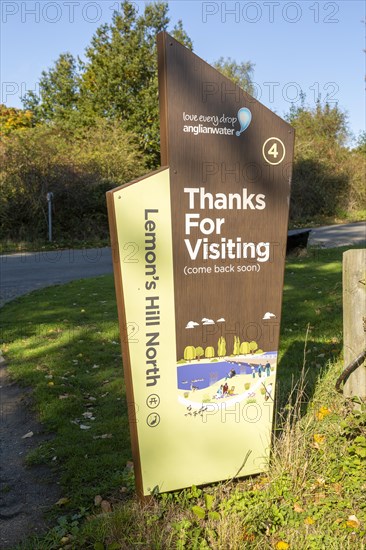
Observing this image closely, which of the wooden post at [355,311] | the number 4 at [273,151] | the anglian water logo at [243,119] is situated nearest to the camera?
the anglian water logo at [243,119]

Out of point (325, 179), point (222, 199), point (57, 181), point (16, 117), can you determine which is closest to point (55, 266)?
point (57, 181)

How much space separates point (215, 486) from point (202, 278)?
4.38ft

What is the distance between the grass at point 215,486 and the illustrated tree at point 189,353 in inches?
31.3

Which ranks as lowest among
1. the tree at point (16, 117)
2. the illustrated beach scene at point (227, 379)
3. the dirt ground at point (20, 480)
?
the dirt ground at point (20, 480)

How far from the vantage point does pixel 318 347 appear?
6516 mm

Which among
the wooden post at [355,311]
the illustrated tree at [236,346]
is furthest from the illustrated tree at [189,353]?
the wooden post at [355,311]

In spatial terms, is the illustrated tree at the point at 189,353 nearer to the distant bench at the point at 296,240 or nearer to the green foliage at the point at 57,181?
the distant bench at the point at 296,240

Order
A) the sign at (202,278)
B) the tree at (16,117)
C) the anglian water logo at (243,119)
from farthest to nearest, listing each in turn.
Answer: the tree at (16,117), the anglian water logo at (243,119), the sign at (202,278)

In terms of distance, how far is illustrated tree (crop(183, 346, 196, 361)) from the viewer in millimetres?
3410

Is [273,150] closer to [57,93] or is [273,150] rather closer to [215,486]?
[215,486]

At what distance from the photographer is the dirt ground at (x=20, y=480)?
3.46 metres

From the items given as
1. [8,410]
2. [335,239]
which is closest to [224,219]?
[8,410]

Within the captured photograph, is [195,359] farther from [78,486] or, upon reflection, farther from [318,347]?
[318,347]

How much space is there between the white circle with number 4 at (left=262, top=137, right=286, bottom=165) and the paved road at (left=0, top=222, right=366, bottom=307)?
8231 mm
